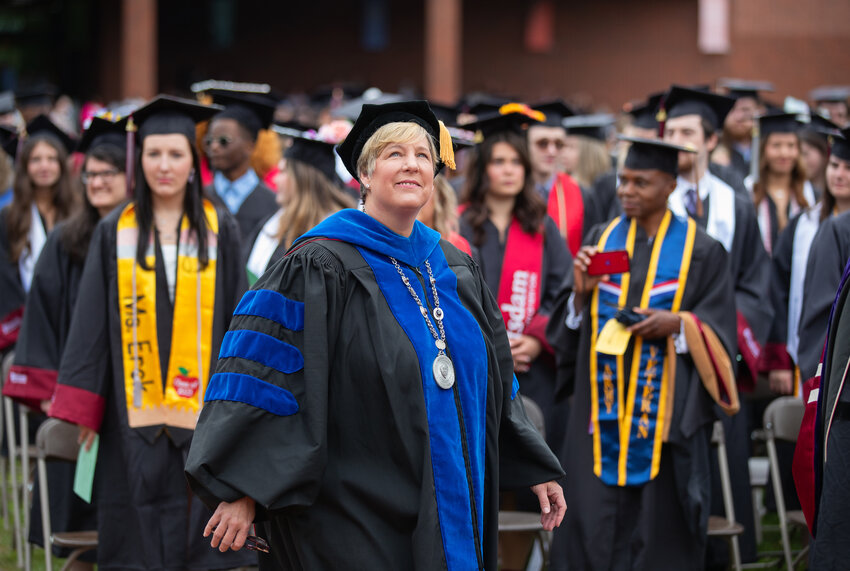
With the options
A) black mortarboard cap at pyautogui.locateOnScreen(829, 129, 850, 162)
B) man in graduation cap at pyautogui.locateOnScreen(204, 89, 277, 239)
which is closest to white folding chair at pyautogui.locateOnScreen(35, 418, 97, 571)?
man in graduation cap at pyautogui.locateOnScreen(204, 89, 277, 239)

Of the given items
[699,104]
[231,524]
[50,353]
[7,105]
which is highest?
[7,105]

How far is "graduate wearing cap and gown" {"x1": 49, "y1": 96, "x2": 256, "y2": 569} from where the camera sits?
4938 millimetres

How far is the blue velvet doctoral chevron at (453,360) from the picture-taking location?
331 centimetres

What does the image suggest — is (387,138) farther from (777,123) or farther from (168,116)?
(777,123)

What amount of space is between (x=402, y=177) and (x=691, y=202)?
343cm

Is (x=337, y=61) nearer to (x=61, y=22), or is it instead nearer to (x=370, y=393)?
(x=61, y=22)

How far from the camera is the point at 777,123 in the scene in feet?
27.0

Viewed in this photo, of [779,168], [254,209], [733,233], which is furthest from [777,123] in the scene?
[254,209]

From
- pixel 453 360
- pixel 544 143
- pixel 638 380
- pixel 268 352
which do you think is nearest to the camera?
pixel 268 352

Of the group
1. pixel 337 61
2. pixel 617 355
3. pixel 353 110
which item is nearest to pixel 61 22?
pixel 337 61

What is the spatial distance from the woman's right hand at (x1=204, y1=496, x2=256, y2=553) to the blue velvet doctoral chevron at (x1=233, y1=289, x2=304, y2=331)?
20.0 inches

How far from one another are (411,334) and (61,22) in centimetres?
2350

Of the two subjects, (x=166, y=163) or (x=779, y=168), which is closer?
(x=166, y=163)

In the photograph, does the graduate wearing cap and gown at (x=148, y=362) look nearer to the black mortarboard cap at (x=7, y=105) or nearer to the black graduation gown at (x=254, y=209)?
the black graduation gown at (x=254, y=209)
